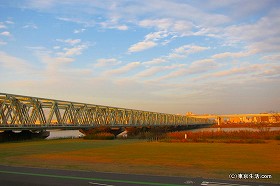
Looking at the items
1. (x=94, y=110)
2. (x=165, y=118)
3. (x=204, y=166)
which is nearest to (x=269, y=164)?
(x=204, y=166)

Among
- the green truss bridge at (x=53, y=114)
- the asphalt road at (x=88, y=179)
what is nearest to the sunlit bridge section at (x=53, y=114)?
the green truss bridge at (x=53, y=114)

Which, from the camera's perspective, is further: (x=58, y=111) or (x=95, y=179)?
(x=58, y=111)

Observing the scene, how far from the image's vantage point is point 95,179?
13.7 m

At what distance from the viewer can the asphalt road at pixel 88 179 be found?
1251cm

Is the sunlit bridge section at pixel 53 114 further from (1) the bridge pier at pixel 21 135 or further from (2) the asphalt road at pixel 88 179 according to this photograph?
(2) the asphalt road at pixel 88 179

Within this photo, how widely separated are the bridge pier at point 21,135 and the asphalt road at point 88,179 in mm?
37733

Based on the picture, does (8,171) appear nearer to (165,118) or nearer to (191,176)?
(191,176)

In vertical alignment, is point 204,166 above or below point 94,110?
below

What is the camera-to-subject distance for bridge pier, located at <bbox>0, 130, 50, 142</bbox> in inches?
1986

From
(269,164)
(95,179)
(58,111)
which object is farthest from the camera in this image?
(58,111)

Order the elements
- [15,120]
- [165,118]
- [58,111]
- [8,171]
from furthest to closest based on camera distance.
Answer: [165,118], [58,111], [15,120], [8,171]

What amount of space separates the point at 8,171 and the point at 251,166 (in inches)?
549

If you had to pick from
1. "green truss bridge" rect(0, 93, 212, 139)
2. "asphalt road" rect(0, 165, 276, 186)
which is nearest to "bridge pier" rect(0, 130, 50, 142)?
"green truss bridge" rect(0, 93, 212, 139)

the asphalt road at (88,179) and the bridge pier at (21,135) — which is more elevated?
the bridge pier at (21,135)
